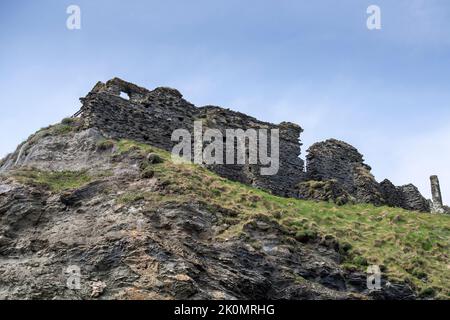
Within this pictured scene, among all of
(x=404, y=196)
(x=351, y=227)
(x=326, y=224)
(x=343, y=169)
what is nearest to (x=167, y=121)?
(x=326, y=224)

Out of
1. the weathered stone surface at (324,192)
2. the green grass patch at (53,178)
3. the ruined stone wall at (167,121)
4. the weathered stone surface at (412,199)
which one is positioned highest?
the ruined stone wall at (167,121)

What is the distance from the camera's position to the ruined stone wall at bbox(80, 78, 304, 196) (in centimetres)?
3403

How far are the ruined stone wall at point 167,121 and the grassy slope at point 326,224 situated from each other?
2.55 meters

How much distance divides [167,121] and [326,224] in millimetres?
10335

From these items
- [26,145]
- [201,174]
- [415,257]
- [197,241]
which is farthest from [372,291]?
[26,145]

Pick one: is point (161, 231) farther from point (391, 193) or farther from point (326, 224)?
point (391, 193)

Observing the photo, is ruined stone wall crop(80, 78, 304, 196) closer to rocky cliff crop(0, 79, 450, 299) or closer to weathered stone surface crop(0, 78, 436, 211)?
weathered stone surface crop(0, 78, 436, 211)

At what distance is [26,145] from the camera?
3253 centimetres

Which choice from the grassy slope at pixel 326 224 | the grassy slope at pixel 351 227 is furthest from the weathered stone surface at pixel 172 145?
the grassy slope at pixel 351 227

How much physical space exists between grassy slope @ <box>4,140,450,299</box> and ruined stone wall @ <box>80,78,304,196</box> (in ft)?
8.38

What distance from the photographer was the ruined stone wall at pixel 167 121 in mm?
34031

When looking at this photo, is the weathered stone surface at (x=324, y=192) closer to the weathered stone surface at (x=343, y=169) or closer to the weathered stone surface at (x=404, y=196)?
the weathered stone surface at (x=343, y=169)

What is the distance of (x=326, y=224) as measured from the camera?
30031 mm

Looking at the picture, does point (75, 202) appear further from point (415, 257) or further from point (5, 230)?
point (415, 257)
